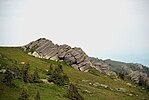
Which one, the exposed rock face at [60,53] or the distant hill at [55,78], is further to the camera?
the exposed rock face at [60,53]

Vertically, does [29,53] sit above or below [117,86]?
above

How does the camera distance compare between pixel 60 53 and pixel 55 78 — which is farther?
pixel 60 53

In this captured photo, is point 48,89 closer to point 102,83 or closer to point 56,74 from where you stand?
point 56,74

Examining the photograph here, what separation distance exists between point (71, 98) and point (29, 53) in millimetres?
83107

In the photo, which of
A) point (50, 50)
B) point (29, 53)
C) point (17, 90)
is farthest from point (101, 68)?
point (17, 90)

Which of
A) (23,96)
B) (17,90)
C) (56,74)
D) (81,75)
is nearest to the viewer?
(23,96)

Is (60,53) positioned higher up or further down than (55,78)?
higher up

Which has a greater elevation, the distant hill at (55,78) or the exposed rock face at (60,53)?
the exposed rock face at (60,53)

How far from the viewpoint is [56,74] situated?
92.7 meters

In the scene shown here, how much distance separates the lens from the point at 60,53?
154250mm

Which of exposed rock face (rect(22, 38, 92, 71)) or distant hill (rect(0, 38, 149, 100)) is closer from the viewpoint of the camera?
distant hill (rect(0, 38, 149, 100))

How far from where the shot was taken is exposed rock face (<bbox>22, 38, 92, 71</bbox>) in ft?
491

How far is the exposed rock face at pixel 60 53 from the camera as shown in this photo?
150 meters

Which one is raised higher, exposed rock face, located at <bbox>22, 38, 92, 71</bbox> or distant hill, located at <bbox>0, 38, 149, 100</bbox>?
exposed rock face, located at <bbox>22, 38, 92, 71</bbox>
